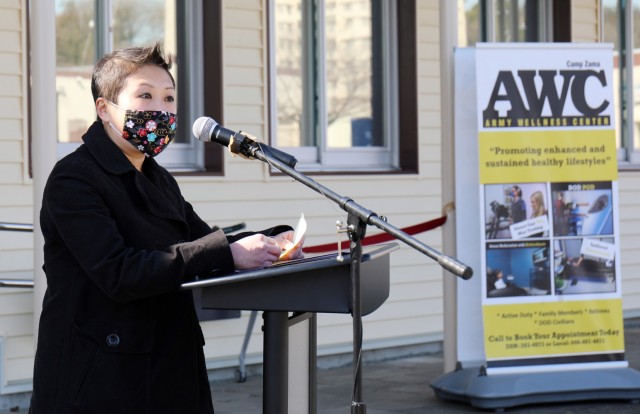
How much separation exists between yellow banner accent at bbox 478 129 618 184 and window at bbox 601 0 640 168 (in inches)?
173

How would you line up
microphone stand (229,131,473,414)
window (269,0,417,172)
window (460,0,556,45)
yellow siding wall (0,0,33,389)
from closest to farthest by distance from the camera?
→ 1. microphone stand (229,131,473,414)
2. yellow siding wall (0,0,33,389)
3. window (269,0,417,172)
4. window (460,0,556,45)

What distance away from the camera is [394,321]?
884 cm

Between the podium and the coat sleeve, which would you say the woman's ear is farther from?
the podium

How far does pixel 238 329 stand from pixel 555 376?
2441mm

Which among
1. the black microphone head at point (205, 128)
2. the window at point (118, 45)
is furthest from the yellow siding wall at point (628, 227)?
the black microphone head at point (205, 128)

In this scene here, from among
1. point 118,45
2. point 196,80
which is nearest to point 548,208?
point 196,80

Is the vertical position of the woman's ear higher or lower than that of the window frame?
lower

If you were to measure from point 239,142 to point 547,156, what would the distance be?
3712 mm

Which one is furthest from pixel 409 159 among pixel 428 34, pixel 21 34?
pixel 21 34

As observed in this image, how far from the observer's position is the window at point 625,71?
10875mm

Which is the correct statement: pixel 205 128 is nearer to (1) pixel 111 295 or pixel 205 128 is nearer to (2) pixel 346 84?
(1) pixel 111 295

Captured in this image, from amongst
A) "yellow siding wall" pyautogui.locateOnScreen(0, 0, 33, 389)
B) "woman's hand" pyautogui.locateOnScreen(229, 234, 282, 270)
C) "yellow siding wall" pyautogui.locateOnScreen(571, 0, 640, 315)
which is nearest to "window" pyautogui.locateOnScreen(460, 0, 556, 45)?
"yellow siding wall" pyautogui.locateOnScreen(571, 0, 640, 315)

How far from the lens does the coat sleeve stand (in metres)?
2.89

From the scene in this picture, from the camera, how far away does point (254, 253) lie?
3072 mm
